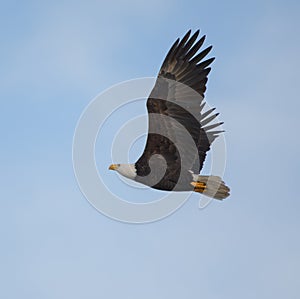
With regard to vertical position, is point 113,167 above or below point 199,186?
above

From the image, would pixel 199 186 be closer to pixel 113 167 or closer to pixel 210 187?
pixel 210 187

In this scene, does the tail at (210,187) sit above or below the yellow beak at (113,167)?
below

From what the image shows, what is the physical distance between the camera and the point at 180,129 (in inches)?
930

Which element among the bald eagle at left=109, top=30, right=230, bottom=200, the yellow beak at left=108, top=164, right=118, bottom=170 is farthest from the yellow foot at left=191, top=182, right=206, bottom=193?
the yellow beak at left=108, top=164, right=118, bottom=170

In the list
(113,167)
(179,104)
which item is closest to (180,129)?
(179,104)

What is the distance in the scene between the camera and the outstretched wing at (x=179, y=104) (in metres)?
23.4

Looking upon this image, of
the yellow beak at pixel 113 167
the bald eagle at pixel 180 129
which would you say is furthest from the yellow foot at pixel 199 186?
the yellow beak at pixel 113 167

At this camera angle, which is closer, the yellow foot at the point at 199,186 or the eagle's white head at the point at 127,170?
the yellow foot at the point at 199,186

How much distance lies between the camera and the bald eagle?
76.9 ft

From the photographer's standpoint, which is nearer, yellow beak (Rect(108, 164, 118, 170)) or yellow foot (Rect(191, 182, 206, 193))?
yellow foot (Rect(191, 182, 206, 193))

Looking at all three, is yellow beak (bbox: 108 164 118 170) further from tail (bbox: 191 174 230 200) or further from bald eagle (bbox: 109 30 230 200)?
tail (bbox: 191 174 230 200)

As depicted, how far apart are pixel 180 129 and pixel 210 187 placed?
1354 millimetres

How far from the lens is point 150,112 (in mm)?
23656

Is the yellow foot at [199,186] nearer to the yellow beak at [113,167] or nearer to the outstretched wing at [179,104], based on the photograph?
the outstretched wing at [179,104]
